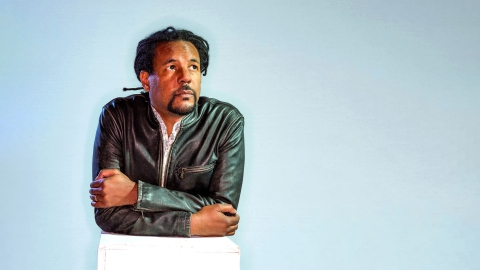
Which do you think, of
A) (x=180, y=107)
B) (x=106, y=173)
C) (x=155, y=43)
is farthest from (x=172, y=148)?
(x=155, y=43)

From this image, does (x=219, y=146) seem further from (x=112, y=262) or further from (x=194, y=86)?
(x=112, y=262)

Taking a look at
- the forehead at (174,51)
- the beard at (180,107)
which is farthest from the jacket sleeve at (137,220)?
the forehead at (174,51)

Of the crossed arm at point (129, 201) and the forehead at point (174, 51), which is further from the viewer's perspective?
the forehead at point (174, 51)

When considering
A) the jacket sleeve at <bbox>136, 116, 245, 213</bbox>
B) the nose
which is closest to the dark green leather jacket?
the jacket sleeve at <bbox>136, 116, 245, 213</bbox>

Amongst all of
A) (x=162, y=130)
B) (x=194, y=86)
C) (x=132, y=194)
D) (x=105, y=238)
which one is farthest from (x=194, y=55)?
(x=105, y=238)

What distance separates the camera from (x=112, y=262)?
2.21 meters

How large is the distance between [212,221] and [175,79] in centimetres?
50

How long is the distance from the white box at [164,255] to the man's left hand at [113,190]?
0.57 feet

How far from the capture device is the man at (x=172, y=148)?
2457mm

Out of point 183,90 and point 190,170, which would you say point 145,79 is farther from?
point 190,170

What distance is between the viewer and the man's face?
2.54 meters

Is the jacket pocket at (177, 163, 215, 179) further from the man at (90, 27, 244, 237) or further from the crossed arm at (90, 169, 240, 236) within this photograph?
the crossed arm at (90, 169, 240, 236)

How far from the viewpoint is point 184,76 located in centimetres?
253

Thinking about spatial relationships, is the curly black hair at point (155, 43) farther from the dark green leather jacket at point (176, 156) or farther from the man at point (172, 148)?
the dark green leather jacket at point (176, 156)
